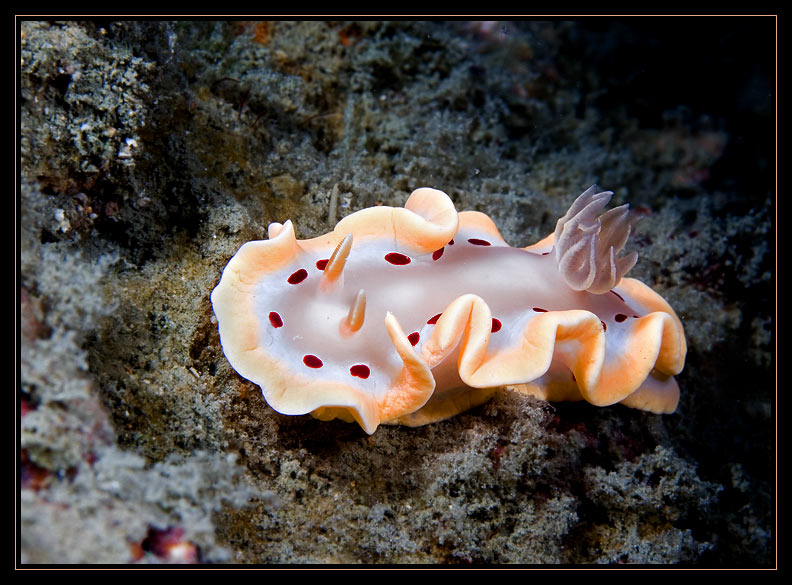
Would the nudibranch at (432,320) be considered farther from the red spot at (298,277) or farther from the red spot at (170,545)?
the red spot at (170,545)

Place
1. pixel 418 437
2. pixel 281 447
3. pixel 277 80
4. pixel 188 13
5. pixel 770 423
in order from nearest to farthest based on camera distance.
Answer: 1. pixel 281 447
2. pixel 418 437
3. pixel 188 13
4. pixel 277 80
5. pixel 770 423

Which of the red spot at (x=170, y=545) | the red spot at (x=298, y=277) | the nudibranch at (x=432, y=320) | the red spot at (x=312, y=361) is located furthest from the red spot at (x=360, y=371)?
the red spot at (x=170, y=545)

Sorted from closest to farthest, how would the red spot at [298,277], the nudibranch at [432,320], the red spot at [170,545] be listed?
the red spot at [170,545] → the nudibranch at [432,320] → the red spot at [298,277]

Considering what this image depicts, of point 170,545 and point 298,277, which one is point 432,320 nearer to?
point 298,277

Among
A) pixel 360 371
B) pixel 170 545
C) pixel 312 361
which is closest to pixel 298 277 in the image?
pixel 312 361

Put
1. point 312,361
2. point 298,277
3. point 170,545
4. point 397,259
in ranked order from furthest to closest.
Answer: point 397,259 → point 298,277 → point 312,361 → point 170,545
